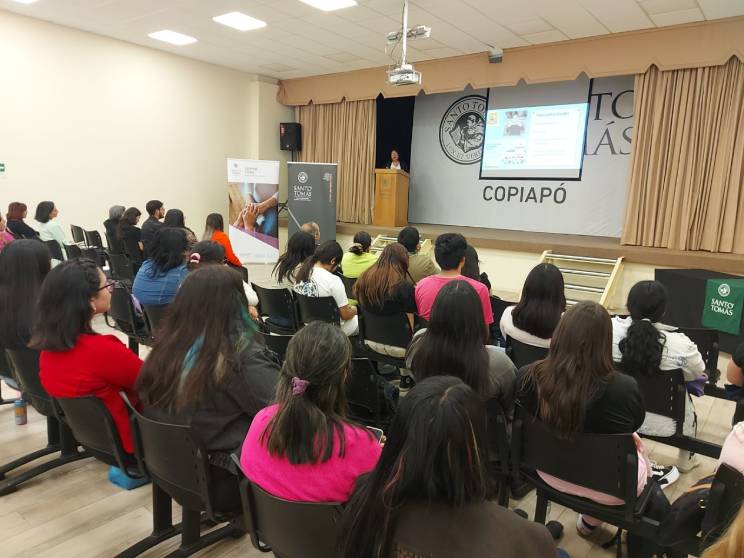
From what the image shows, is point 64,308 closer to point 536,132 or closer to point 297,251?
point 297,251

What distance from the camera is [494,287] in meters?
7.26

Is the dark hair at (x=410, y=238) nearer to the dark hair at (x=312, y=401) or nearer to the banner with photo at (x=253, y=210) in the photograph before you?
the dark hair at (x=312, y=401)

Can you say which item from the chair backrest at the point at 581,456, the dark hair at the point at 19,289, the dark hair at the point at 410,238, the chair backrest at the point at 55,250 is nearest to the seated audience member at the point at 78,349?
the dark hair at the point at 19,289

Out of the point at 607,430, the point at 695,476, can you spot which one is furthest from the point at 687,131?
the point at 607,430

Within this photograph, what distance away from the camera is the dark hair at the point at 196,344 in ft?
5.08

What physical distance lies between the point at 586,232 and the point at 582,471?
6712 mm

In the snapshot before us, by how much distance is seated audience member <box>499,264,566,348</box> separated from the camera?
Result: 2.36 meters

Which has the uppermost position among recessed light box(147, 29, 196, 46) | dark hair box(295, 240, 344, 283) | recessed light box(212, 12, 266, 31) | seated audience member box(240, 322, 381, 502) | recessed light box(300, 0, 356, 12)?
recessed light box(147, 29, 196, 46)

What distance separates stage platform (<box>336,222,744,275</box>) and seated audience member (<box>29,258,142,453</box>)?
5895 mm

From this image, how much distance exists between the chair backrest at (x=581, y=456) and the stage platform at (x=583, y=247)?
509 centimetres

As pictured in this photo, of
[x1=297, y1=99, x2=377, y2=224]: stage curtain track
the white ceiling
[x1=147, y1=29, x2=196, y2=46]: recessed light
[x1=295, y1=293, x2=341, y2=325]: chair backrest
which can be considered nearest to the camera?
[x1=295, y1=293, x2=341, y2=325]: chair backrest

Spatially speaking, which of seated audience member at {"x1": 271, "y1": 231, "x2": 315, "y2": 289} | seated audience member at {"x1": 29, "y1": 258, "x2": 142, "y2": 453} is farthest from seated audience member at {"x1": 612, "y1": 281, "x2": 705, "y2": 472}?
seated audience member at {"x1": 271, "y1": 231, "x2": 315, "y2": 289}

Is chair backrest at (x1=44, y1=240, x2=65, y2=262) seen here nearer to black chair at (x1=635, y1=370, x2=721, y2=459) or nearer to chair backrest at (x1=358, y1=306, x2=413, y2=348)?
chair backrest at (x1=358, y1=306, x2=413, y2=348)

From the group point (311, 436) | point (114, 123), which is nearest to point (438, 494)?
point (311, 436)
